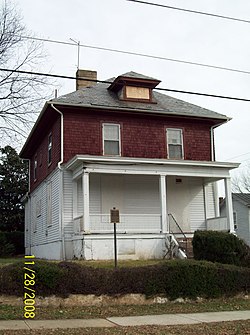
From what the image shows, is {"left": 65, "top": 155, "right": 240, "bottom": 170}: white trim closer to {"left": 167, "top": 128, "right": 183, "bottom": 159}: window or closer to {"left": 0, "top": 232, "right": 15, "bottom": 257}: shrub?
{"left": 167, "top": 128, "right": 183, "bottom": 159}: window

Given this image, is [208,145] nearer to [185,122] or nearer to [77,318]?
[185,122]

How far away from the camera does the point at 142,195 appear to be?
21203mm

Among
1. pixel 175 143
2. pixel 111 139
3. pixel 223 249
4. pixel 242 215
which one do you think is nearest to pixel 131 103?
pixel 111 139

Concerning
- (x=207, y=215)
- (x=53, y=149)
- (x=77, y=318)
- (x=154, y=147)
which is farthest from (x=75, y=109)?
(x=77, y=318)

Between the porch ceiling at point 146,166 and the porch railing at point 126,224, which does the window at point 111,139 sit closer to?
the porch ceiling at point 146,166

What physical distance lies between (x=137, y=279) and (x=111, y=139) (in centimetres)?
992

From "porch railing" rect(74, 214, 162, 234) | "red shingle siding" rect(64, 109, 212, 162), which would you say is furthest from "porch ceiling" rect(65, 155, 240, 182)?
"porch railing" rect(74, 214, 162, 234)

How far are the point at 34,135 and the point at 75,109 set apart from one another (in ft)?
18.3

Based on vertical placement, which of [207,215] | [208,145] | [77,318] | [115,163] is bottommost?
[77,318]

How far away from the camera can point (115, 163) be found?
60.6ft

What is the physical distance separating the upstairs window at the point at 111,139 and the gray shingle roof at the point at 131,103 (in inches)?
37.7

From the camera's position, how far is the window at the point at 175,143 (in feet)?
72.3

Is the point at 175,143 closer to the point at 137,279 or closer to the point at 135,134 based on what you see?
the point at 135,134

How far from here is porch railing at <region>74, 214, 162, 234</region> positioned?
18413 millimetres
